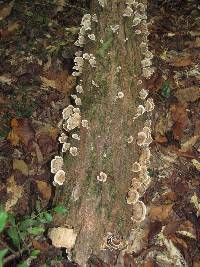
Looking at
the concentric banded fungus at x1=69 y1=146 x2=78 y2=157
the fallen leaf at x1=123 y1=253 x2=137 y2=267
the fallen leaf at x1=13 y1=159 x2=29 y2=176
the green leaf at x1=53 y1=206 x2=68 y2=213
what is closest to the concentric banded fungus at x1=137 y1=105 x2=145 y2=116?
the concentric banded fungus at x1=69 y1=146 x2=78 y2=157

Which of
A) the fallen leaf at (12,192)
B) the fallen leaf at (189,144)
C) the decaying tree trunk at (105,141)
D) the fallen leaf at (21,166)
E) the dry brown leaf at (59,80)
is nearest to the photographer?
the decaying tree trunk at (105,141)

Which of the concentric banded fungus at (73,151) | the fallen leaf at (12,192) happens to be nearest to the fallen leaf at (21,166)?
the fallen leaf at (12,192)

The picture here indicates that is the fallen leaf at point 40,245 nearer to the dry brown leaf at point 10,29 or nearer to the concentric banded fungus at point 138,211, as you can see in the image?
the concentric banded fungus at point 138,211

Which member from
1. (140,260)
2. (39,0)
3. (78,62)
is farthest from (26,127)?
(39,0)

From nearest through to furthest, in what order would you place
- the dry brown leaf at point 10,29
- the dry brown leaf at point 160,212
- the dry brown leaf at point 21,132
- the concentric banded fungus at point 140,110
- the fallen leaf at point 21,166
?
the concentric banded fungus at point 140,110, the dry brown leaf at point 160,212, the fallen leaf at point 21,166, the dry brown leaf at point 21,132, the dry brown leaf at point 10,29

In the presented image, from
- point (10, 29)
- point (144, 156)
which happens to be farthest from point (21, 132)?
point (10, 29)

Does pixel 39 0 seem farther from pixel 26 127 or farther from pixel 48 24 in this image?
pixel 26 127
